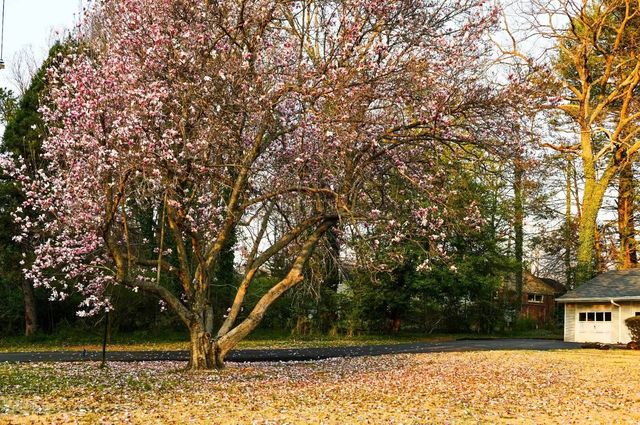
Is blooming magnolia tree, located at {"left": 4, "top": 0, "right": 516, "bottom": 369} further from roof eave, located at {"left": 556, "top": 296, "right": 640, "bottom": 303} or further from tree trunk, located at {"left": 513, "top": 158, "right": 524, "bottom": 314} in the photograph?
tree trunk, located at {"left": 513, "top": 158, "right": 524, "bottom": 314}

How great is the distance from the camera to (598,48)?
113 ft

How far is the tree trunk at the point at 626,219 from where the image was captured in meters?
38.1

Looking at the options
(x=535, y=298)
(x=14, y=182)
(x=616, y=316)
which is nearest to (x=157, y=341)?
(x=14, y=182)

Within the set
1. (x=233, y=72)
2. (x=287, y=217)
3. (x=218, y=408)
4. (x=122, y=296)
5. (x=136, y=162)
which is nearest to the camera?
(x=218, y=408)

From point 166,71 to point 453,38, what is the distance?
6.19 meters

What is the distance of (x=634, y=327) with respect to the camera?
28.7 m

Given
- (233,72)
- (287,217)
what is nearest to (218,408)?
(233,72)

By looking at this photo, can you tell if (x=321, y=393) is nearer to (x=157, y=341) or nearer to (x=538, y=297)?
(x=157, y=341)

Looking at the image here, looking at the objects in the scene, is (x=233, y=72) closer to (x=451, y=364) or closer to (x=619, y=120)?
(x=451, y=364)

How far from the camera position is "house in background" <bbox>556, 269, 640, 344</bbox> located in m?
32.0

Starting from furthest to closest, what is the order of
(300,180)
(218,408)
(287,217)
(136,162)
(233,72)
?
(287,217)
(300,180)
(233,72)
(136,162)
(218,408)

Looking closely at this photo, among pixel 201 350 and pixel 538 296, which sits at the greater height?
pixel 538 296

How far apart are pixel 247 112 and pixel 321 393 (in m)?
6.03

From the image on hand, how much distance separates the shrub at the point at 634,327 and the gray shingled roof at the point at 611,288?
2.16 m
